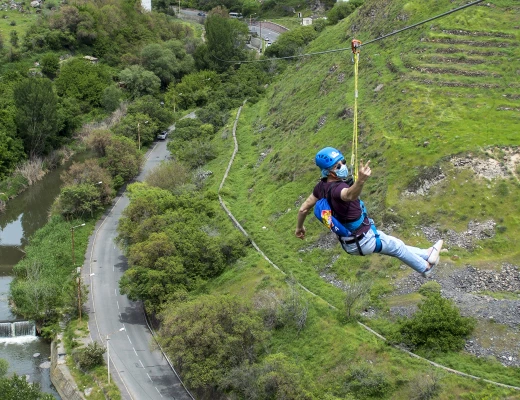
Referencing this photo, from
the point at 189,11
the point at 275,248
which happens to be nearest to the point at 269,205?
the point at 275,248

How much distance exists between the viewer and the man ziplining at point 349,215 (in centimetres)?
1399

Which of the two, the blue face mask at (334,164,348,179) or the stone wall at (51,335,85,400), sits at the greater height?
the blue face mask at (334,164,348,179)

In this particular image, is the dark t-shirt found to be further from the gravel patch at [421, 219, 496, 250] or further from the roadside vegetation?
the gravel patch at [421, 219, 496, 250]

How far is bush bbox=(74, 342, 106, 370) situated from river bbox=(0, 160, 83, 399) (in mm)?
2168

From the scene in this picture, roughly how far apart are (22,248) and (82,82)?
3173cm

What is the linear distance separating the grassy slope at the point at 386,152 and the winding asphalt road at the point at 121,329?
5574 millimetres

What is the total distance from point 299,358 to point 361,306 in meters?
4.02

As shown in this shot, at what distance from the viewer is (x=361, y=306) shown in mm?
33875

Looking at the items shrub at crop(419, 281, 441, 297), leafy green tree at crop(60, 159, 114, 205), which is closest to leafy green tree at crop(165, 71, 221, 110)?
leafy green tree at crop(60, 159, 114, 205)

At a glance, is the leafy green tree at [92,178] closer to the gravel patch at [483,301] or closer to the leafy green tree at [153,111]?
the leafy green tree at [153,111]

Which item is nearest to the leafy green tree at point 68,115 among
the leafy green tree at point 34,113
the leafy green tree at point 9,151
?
the leafy green tree at point 34,113

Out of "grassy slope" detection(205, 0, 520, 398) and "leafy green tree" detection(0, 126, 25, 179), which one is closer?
"grassy slope" detection(205, 0, 520, 398)

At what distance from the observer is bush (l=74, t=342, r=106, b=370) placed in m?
36.0

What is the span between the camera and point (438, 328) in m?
30.6
